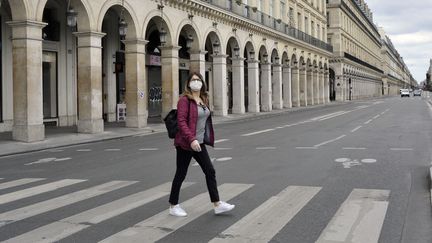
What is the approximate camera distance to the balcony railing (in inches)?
1371

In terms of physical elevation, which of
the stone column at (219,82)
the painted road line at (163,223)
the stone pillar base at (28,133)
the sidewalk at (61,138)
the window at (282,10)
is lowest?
the painted road line at (163,223)

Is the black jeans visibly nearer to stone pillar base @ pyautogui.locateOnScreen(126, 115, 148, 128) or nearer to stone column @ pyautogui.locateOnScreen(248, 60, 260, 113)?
stone pillar base @ pyautogui.locateOnScreen(126, 115, 148, 128)

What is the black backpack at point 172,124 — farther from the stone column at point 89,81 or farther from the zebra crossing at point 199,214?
the stone column at point 89,81

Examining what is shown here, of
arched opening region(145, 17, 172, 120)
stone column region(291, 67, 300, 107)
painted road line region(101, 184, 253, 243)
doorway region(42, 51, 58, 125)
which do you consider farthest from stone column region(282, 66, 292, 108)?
painted road line region(101, 184, 253, 243)

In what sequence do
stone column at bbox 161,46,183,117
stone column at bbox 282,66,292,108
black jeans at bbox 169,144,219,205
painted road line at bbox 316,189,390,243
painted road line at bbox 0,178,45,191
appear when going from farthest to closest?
stone column at bbox 282,66,292,108, stone column at bbox 161,46,183,117, painted road line at bbox 0,178,45,191, black jeans at bbox 169,144,219,205, painted road line at bbox 316,189,390,243

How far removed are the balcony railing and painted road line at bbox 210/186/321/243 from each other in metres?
25.3

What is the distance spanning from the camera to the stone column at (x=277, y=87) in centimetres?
4578

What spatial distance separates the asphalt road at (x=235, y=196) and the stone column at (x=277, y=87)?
31964 millimetres

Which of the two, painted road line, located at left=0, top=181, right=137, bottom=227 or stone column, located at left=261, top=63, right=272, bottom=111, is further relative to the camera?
stone column, located at left=261, top=63, right=272, bottom=111

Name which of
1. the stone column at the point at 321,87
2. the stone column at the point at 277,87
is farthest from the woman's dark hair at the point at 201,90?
the stone column at the point at 321,87

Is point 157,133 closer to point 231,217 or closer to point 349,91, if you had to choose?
point 231,217

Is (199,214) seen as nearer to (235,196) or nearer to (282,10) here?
(235,196)

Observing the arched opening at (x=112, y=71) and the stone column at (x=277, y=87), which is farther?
the stone column at (x=277, y=87)

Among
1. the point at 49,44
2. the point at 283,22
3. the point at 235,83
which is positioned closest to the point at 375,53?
the point at 283,22
